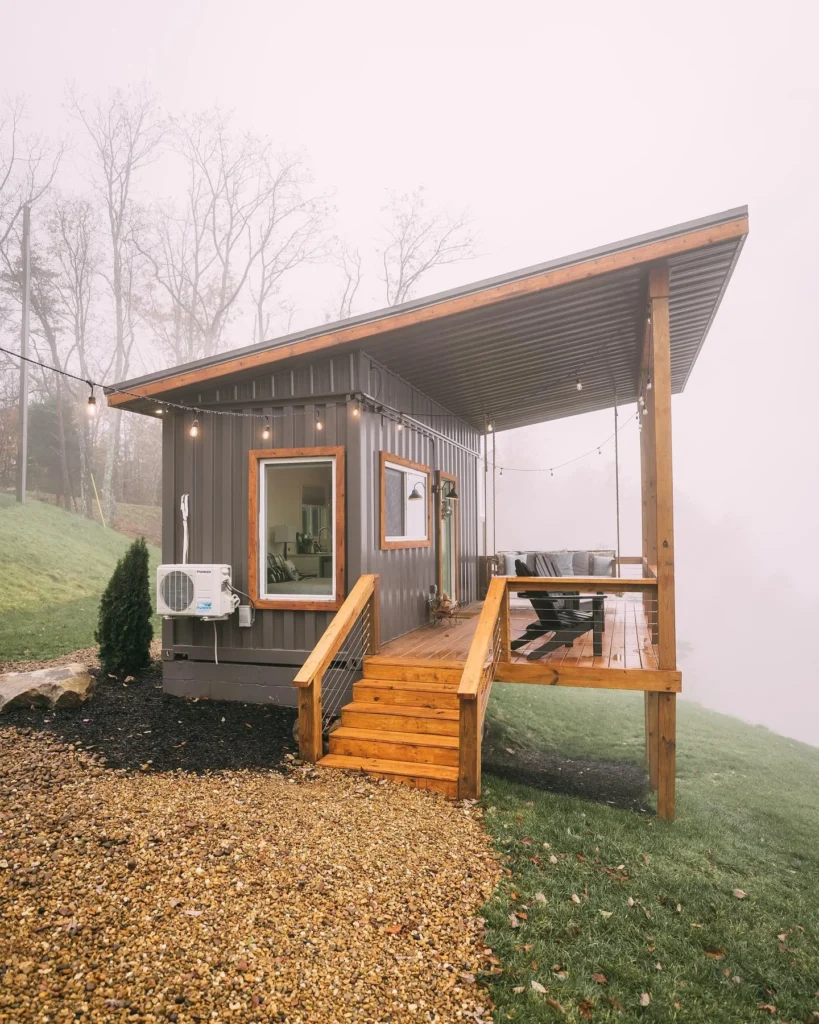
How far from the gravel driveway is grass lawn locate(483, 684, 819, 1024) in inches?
9.6

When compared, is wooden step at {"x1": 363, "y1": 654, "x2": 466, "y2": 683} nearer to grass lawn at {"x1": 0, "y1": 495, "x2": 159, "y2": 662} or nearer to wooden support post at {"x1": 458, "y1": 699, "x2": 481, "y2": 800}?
wooden support post at {"x1": 458, "y1": 699, "x2": 481, "y2": 800}

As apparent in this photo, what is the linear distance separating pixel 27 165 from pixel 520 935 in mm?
23054

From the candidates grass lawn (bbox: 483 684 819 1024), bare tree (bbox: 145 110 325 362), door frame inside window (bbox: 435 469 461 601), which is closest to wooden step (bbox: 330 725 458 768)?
grass lawn (bbox: 483 684 819 1024)

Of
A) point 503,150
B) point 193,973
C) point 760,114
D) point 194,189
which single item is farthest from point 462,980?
point 760,114

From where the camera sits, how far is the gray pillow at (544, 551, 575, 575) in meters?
8.54

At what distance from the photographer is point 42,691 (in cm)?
604

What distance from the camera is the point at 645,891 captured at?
3787 mm

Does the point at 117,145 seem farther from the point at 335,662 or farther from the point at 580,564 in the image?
the point at 335,662

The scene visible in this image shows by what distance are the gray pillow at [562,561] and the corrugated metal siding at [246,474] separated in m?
2.46

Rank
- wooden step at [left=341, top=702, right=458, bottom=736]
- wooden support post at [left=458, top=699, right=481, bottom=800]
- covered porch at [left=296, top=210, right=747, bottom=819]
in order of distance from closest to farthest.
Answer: wooden support post at [left=458, top=699, right=481, bottom=800], covered porch at [left=296, top=210, right=747, bottom=819], wooden step at [left=341, top=702, right=458, bottom=736]

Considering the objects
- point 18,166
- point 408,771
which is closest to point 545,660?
point 408,771

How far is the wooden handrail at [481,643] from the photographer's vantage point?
4527 millimetres

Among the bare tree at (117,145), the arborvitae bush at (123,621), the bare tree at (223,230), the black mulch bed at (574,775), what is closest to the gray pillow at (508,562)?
the black mulch bed at (574,775)

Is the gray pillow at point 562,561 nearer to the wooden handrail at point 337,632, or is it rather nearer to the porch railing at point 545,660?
the porch railing at point 545,660
